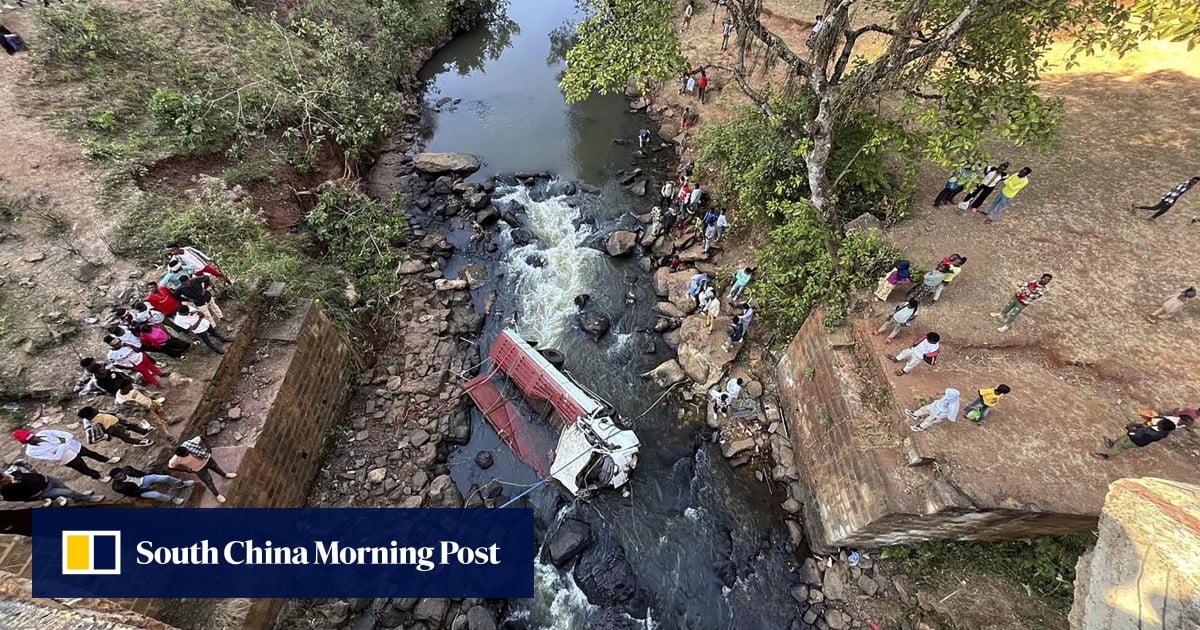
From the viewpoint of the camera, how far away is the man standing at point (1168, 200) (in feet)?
38.5

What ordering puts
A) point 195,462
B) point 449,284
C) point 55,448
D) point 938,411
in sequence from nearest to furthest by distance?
point 55,448 < point 195,462 < point 938,411 < point 449,284

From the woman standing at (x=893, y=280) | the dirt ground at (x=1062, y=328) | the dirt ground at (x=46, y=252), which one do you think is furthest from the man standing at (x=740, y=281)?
the dirt ground at (x=46, y=252)

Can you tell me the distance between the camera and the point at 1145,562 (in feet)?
16.8

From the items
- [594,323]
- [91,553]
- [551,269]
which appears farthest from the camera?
[551,269]

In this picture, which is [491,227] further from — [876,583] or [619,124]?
[876,583]

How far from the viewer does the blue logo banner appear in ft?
24.8

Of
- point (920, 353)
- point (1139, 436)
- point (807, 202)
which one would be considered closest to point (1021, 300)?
point (920, 353)

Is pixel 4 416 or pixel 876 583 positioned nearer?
pixel 4 416

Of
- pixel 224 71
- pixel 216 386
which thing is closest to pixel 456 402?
pixel 216 386

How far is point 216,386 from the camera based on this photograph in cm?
984

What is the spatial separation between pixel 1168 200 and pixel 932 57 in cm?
811

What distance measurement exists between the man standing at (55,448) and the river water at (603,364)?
6426 millimetres

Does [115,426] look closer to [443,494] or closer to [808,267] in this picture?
[443,494]

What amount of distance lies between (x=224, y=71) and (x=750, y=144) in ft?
60.5
